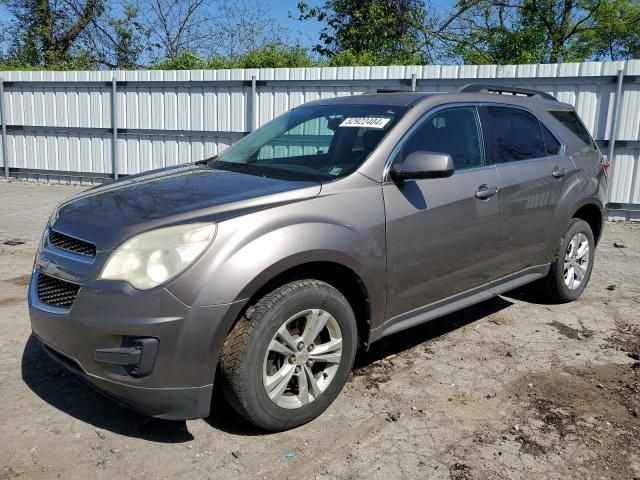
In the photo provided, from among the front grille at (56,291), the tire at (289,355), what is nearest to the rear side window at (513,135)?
the tire at (289,355)

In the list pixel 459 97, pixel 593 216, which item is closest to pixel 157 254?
pixel 459 97

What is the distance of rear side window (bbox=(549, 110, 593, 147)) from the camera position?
5.20 m

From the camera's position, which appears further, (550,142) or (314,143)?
(550,142)

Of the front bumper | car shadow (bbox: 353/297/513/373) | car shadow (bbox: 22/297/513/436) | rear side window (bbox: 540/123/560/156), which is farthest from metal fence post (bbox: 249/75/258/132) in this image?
the front bumper

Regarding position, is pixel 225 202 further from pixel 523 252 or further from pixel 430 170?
pixel 523 252

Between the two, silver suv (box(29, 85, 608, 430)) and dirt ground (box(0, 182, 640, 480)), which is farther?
dirt ground (box(0, 182, 640, 480))

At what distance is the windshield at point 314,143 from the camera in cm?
360

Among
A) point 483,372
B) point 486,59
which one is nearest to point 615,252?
point 483,372

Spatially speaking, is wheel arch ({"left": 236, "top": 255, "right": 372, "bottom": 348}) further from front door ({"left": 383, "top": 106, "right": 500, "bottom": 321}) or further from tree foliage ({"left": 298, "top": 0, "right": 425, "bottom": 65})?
tree foliage ({"left": 298, "top": 0, "right": 425, "bottom": 65})

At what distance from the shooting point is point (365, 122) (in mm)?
3869

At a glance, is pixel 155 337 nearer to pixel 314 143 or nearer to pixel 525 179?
pixel 314 143

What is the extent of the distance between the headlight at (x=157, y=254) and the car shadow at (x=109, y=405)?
2.24ft

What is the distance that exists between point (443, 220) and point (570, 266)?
2.15 metres

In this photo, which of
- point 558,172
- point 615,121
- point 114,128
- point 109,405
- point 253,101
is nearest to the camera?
point 109,405
